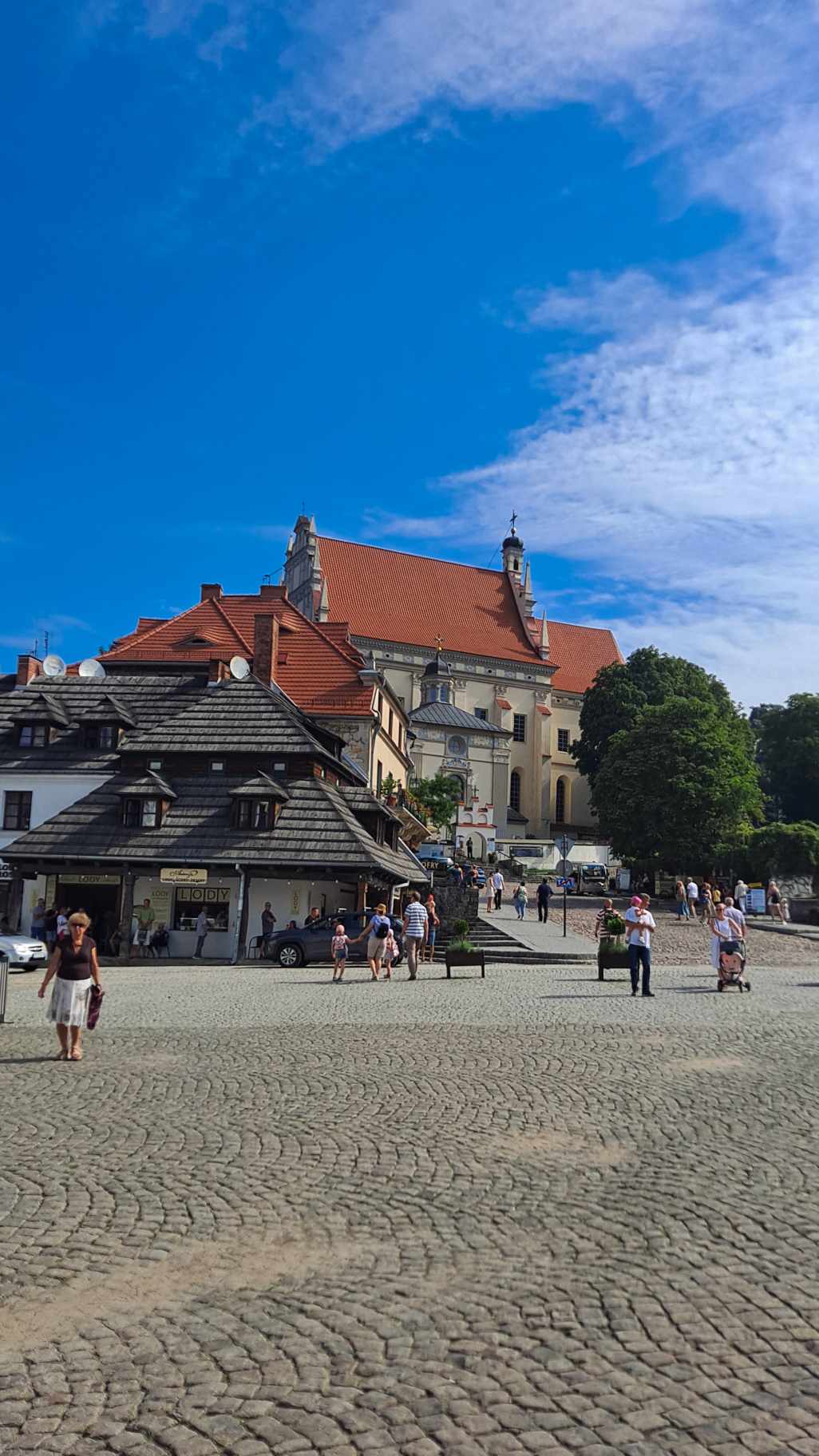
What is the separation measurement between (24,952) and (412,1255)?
80.7 ft

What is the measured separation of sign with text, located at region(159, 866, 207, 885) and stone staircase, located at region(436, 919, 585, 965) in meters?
7.47

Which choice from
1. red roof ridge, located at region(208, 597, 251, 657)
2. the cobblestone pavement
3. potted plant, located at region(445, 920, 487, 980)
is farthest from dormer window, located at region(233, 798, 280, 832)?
red roof ridge, located at region(208, 597, 251, 657)

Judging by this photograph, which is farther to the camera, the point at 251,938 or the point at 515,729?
the point at 515,729

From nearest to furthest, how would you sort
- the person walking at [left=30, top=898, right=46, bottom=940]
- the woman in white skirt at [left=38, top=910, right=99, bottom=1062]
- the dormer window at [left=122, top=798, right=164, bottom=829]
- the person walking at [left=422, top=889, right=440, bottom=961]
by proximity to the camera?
the woman in white skirt at [left=38, top=910, right=99, bottom=1062]
the person walking at [left=422, top=889, right=440, bottom=961]
the person walking at [left=30, top=898, right=46, bottom=940]
the dormer window at [left=122, top=798, right=164, bottom=829]

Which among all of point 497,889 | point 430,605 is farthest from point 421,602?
point 497,889

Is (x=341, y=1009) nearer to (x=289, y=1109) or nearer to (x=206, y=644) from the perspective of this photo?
(x=289, y=1109)

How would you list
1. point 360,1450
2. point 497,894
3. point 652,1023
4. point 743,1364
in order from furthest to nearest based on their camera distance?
1. point 497,894
2. point 652,1023
3. point 743,1364
4. point 360,1450

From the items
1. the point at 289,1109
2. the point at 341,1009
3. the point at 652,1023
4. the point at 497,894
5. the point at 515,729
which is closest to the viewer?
the point at 289,1109

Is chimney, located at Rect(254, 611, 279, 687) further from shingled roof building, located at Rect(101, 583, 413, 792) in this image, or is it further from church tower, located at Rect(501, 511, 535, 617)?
church tower, located at Rect(501, 511, 535, 617)

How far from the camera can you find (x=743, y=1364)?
193 inches

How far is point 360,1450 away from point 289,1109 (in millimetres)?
6024

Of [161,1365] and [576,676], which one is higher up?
[576,676]

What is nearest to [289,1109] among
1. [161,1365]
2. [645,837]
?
[161,1365]

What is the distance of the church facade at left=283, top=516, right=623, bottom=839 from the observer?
301 ft
